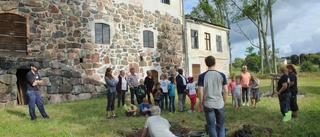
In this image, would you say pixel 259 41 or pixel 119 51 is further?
pixel 259 41

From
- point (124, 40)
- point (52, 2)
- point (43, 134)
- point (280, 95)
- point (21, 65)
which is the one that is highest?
point (52, 2)

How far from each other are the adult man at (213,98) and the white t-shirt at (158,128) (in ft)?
3.16

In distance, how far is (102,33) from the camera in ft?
55.2

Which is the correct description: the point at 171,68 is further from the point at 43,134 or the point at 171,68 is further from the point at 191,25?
the point at 43,134

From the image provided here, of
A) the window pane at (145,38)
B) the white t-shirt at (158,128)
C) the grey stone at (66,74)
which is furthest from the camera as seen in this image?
the window pane at (145,38)

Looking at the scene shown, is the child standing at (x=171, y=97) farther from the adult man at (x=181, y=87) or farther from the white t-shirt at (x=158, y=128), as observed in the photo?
the white t-shirt at (x=158, y=128)

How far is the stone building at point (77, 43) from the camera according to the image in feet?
44.2

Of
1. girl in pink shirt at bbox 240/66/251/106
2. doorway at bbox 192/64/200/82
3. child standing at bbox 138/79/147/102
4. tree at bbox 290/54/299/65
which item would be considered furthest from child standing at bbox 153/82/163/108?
tree at bbox 290/54/299/65

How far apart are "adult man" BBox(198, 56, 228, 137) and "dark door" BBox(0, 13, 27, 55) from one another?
11.2 meters

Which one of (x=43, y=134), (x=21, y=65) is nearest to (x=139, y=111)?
(x=43, y=134)

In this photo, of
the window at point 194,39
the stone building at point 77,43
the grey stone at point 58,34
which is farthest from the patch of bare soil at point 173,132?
the window at point 194,39

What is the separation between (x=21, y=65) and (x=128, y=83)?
483cm

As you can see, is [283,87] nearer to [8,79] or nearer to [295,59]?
[8,79]

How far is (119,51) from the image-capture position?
17516mm
